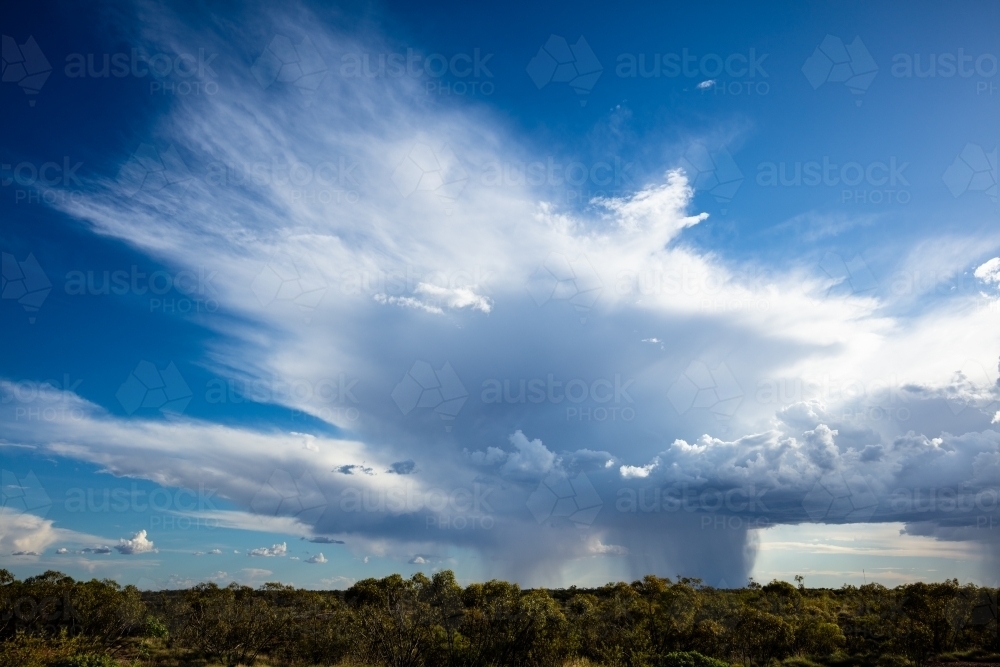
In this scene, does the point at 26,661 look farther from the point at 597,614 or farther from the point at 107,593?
the point at 597,614

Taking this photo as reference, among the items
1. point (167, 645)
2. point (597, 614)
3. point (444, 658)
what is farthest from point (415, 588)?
point (167, 645)

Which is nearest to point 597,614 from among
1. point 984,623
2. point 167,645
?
point 984,623

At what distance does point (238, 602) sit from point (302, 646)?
7342 mm

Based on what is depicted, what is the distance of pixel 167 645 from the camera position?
163ft

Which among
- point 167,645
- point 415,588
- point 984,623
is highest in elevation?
point 415,588

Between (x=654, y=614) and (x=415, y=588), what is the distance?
17446mm

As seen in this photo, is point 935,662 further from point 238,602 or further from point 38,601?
point 38,601

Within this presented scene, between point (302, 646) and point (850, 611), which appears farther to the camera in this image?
point (850, 611)

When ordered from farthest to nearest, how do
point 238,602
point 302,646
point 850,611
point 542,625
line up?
point 850,611 < point 238,602 < point 302,646 < point 542,625

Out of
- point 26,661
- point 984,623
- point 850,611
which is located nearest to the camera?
point 26,661

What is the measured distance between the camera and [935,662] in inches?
1385

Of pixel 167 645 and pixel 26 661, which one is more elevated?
pixel 26 661

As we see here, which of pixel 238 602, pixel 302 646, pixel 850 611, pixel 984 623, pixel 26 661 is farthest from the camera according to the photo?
pixel 850 611

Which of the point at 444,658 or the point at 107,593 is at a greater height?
the point at 107,593
